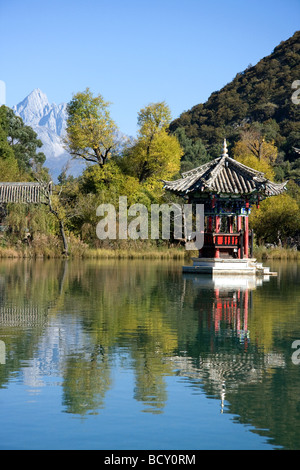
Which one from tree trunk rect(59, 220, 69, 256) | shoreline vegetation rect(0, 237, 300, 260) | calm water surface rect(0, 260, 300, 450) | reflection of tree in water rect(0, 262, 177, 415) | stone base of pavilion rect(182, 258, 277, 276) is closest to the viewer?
calm water surface rect(0, 260, 300, 450)

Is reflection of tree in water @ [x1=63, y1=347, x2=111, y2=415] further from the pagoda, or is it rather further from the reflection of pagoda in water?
the pagoda

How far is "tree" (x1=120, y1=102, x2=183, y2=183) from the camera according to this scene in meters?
49.2

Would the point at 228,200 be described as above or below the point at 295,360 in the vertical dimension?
above

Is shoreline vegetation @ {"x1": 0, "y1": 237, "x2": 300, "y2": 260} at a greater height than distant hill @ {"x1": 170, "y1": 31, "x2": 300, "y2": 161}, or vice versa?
distant hill @ {"x1": 170, "y1": 31, "x2": 300, "y2": 161}

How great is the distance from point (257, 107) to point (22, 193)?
167 ft

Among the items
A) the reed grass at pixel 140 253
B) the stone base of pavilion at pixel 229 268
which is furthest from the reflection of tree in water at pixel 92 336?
the reed grass at pixel 140 253

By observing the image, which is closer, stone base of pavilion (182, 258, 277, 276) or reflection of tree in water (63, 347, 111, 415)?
reflection of tree in water (63, 347, 111, 415)

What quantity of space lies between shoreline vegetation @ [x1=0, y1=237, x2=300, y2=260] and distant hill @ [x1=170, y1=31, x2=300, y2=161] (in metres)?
32.6

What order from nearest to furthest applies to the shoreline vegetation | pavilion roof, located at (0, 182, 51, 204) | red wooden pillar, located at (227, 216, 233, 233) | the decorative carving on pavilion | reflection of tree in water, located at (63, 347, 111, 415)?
1. reflection of tree in water, located at (63, 347, 111, 415)
2. the decorative carving on pavilion
3. red wooden pillar, located at (227, 216, 233, 233)
4. the shoreline vegetation
5. pavilion roof, located at (0, 182, 51, 204)

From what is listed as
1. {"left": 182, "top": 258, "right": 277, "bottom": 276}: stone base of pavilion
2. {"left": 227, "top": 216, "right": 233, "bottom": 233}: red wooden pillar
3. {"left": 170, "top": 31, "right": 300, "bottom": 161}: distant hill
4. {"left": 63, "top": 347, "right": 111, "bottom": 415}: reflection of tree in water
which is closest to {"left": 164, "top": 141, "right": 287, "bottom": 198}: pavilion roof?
{"left": 227, "top": 216, "right": 233, "bottom": 233}: red wooden pillar

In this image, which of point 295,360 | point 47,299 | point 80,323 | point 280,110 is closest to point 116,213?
point 47,299
